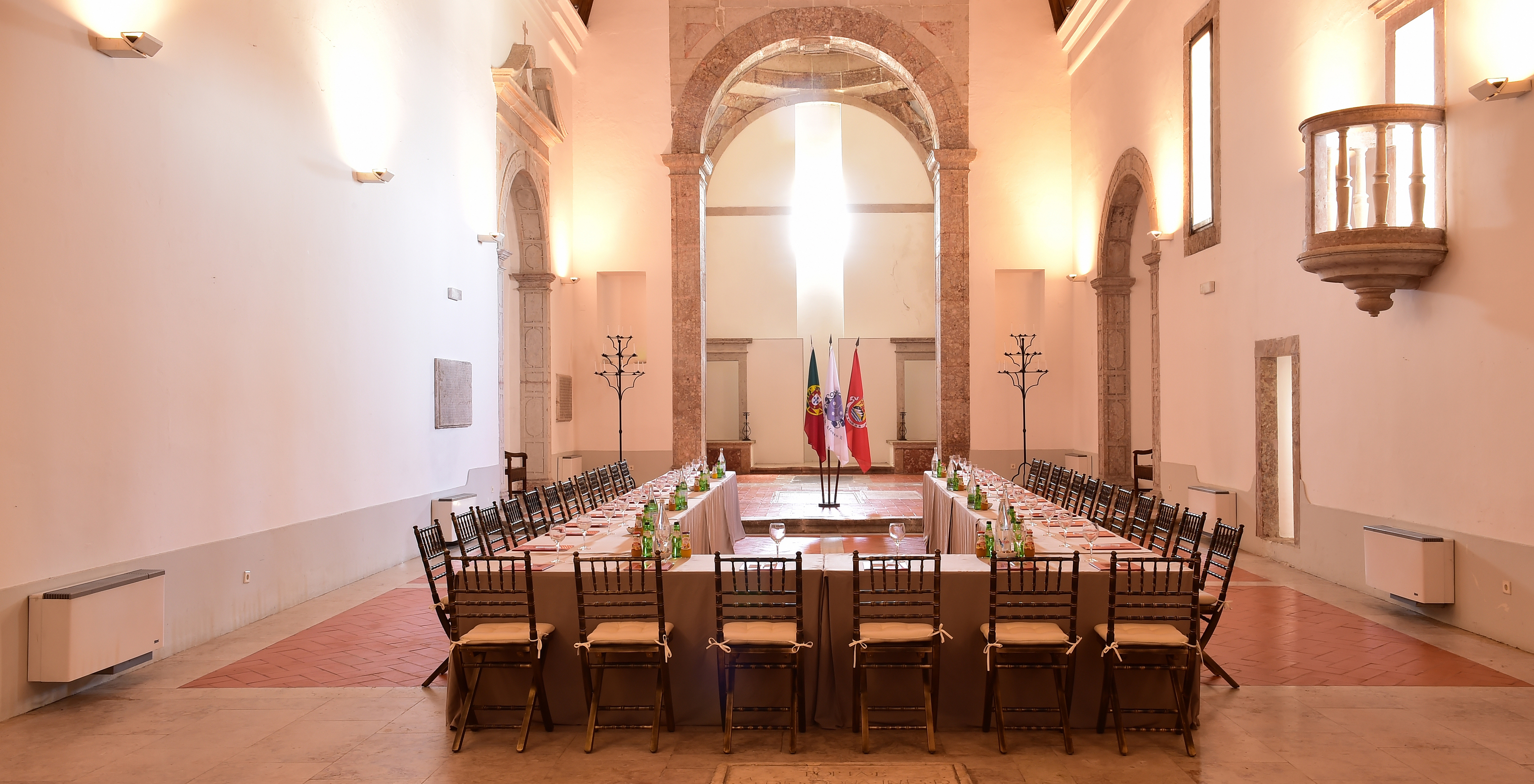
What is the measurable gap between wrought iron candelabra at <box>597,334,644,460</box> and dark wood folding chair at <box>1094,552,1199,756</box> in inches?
412

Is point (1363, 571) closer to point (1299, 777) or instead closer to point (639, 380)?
point (1299, 777)

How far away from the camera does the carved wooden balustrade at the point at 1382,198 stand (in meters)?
6.03

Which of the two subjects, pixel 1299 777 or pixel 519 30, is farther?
pixel 519 30

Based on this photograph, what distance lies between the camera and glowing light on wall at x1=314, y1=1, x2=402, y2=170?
7.39 meters

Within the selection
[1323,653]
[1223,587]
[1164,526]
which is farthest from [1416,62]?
[1223,587]

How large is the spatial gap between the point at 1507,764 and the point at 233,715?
5.54 m

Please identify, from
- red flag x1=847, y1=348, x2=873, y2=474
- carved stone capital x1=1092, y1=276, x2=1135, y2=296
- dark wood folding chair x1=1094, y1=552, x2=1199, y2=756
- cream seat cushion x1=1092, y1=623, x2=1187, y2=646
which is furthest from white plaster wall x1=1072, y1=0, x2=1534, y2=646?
red flag x1=847, y1=348, x2=873, y2=474

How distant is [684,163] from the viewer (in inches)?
550

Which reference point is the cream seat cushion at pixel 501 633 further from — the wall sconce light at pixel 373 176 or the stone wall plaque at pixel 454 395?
the stone wall plaque at pixel 454 395

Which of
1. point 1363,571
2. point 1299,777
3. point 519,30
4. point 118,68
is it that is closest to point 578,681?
point 1299,777

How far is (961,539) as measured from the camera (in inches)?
283

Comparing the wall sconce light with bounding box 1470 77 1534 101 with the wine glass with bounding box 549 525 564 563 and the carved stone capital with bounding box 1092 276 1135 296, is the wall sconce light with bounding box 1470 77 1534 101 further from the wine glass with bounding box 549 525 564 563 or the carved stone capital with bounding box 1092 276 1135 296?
the carved stone capital with bounding box 1092 276 1135 296

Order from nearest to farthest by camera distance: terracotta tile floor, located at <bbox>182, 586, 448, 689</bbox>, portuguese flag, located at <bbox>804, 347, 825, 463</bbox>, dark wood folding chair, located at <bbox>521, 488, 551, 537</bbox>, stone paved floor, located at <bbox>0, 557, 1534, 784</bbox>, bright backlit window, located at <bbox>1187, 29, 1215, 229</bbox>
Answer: stone paved floor, located at <bbox>0, 557, 1534, 784</bbox>, terracotta tile floor, located at <bbox>182, 586, 448, 689</bbox>, dark wood folding chair, located at <bbox>521, 488, 551, 537</bbox>, bright backlit window, located at <bbox>1187, 29, 1215, 229</bbox>, portuguese flag, located at <bbox>804, 347, 825, 463</bbox>

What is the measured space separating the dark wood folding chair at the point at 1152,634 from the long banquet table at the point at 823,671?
8 cm
